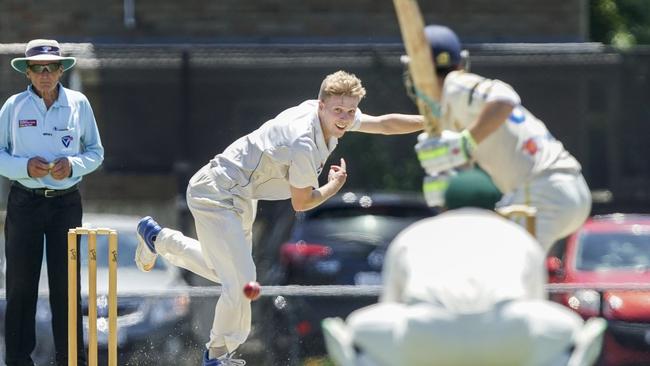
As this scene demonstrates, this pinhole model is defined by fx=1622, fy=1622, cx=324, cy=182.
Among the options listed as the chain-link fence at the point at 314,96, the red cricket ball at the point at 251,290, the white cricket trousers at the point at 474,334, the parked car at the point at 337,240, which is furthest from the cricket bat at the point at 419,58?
the chain-link fence at the point at 314,96

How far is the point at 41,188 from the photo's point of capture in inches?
288

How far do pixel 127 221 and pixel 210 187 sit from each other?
5002 mm

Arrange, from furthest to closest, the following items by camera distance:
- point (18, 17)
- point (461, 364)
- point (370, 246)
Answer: point (18, 17) < point (370, 246) < point (461, 364)

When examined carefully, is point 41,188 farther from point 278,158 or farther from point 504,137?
point 504,137

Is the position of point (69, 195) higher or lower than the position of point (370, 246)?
higher

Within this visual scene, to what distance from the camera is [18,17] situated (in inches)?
631

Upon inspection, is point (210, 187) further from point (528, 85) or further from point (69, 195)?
point (528, 85)

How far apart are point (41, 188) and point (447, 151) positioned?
224cm

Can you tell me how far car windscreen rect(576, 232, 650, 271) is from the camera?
36.1 ft

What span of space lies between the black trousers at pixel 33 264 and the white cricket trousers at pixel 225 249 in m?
0.66

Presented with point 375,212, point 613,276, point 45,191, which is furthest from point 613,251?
point 45,191

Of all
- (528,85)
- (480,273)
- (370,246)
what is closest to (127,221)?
(370,246)

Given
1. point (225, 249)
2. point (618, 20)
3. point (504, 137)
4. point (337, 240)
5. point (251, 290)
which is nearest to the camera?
point (504, 137)

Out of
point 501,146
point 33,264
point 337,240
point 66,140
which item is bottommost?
point 337,240
